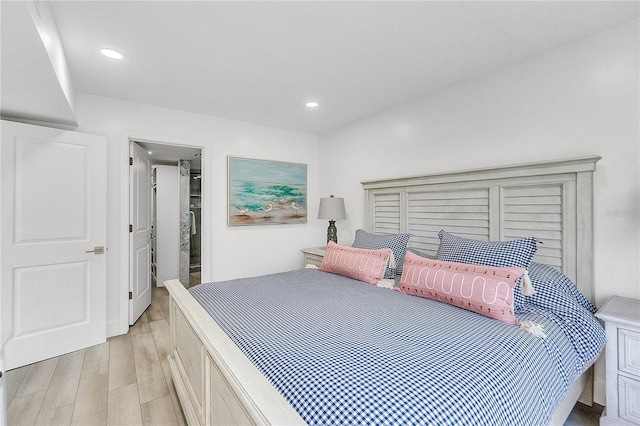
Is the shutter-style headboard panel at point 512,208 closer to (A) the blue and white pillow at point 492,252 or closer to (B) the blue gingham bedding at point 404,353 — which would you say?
(A) the blue and white pillow at point 492,252

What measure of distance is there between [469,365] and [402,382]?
0.32m

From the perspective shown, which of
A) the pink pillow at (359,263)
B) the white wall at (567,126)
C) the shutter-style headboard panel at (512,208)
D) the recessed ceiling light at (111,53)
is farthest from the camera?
the pink pillow at (359,263)

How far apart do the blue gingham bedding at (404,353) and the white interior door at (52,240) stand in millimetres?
1592

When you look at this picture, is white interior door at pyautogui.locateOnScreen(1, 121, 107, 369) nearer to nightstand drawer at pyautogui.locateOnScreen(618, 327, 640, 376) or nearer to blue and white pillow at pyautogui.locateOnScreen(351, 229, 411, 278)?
blue and white pillow at pyautogui.locateOnScreen(351, 229, 411, 278)

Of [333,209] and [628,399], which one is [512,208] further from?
[333,209]

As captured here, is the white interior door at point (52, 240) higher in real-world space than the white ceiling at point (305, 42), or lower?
lower

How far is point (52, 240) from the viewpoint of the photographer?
2504mm

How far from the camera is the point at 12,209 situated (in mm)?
2328

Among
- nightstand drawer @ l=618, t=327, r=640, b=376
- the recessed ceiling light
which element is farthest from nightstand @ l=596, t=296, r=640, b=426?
the recessed ceiling light

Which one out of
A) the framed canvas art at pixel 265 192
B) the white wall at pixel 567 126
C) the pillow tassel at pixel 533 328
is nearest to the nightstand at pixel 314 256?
the framed canvas art at pixel 265 192

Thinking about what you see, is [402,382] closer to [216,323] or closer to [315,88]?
[216,323]

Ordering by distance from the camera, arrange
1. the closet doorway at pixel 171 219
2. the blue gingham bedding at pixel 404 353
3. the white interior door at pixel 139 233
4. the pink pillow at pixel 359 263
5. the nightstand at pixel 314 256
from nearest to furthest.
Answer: the blue gingham bedding at pixel 404 353 < the pink pillow at pixel 359 263 < the white interior door at pixel 139 233 < the nightstand at pixel 314 256 < the closet doorway at pixel 171 219

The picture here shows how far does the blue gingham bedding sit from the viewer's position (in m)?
0.88

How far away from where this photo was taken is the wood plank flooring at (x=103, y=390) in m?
1.75
